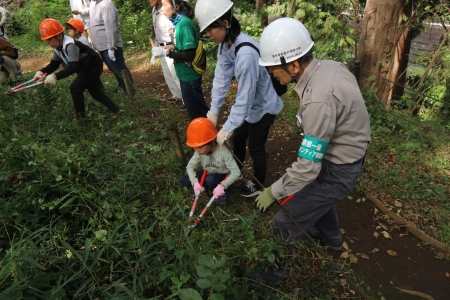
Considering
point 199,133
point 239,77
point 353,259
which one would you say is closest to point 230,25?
point 239,77

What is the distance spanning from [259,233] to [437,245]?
1911mm

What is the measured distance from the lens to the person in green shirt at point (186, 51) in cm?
419

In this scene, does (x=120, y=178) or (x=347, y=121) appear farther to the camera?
(x=120, y=178)

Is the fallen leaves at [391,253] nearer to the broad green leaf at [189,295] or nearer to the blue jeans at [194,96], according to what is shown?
the broad green leaf at [189,295]

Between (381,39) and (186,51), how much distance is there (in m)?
3.22

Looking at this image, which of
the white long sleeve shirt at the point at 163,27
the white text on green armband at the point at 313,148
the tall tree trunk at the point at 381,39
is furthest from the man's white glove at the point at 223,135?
→ the tall tree trunk at the point at 381,39

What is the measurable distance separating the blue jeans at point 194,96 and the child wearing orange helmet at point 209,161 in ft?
4.37

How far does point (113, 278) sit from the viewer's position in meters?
2.39

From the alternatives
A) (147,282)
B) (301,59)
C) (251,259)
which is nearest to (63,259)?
(147,282)

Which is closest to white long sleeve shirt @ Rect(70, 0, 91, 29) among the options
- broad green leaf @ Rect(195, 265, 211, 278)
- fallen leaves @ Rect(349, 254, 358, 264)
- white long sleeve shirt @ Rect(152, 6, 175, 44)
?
white long sleeve shirt @ Rect(152, 6, 175, 44)

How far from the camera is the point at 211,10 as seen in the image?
2779mm

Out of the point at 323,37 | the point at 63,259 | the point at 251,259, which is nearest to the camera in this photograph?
the point at 63,259

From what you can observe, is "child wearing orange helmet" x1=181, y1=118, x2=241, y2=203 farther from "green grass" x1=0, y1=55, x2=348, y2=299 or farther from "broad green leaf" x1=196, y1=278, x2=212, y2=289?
"broad green leaf" x1=196, y1=278, x2=212, y2=289

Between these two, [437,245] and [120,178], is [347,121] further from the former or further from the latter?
[120,178]
